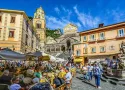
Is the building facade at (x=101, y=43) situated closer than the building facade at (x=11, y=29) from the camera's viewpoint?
No

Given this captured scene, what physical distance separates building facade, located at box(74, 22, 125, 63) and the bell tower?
40.3m

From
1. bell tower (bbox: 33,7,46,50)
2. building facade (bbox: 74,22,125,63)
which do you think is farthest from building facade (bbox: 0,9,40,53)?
bell tower (bbox: 33,7,46,50)

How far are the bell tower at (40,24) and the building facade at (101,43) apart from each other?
4032 cm

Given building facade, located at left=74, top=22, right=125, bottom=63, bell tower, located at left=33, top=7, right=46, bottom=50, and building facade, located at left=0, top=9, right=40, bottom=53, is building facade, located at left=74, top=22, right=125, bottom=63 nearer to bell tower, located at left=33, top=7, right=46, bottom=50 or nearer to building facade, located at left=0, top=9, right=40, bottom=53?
building facade, located at left=0, top=9, right=40, bottom=53

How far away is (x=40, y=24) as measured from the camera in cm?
8781

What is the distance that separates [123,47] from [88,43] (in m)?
23.4

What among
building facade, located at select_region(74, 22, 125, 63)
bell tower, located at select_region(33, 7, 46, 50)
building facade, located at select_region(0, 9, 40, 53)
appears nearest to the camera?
building facade, located at select_region(0, 9, 40, 53)

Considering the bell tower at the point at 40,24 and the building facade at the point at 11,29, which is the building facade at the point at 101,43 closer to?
the building facade at the point at 11,29

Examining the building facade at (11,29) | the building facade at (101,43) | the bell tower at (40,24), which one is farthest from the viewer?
the bell tower at (40,24)

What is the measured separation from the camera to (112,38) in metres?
38.3

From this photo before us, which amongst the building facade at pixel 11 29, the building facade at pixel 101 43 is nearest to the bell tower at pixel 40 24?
the building facade at pixel 101 43

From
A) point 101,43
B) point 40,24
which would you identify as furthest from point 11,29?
point 40,24

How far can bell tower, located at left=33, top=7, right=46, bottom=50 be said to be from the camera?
8472 cm

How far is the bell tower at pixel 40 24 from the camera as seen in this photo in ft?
278
